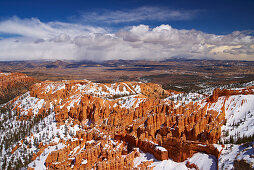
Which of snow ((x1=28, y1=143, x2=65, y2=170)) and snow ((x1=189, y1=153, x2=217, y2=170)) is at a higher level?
snow ((x1=189, y1=153, x2=217, y2=170))

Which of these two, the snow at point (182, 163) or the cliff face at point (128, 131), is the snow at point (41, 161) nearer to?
the cliff face at point (128, 131)

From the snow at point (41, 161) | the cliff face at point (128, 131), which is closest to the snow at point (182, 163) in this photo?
the cliff face at point (128, 131)

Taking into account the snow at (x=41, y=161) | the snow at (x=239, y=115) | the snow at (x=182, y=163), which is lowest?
the snow at (x=41, y=161)

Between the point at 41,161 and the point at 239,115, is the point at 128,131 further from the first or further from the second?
the point at 239,115

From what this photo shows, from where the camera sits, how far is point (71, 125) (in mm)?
90812

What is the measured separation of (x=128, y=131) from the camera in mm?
68250

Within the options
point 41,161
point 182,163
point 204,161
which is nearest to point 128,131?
point 182,163

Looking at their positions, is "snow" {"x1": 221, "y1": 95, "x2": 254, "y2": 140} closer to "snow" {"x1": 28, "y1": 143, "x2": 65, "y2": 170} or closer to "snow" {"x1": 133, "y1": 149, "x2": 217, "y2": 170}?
"snow" {"x1": 133, "y1": 149, "x2": 217, "y2": 170}

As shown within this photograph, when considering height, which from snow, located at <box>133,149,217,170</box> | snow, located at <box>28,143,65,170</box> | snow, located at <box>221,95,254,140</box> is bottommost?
snow, located at <box>28,143,65,170</box>

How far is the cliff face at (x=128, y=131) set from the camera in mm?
48872

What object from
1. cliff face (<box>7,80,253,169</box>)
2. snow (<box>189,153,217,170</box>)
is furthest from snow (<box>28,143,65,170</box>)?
snow (<box>189,153,217,170</box>)

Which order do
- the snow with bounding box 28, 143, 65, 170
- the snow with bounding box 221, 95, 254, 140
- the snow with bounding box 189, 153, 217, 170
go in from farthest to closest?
the snow with bounding box 28, 143, 65, 170, the snow with bounding box 221, 95, 254, 140, the snow with bounding box 189, 153, 217, 170

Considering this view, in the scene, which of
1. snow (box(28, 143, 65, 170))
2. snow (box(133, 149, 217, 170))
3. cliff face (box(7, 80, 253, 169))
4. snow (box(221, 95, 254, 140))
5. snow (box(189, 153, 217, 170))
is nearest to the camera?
snow (box(189, 153, 217, 170))

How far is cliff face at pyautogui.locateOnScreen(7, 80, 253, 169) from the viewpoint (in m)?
48.9
